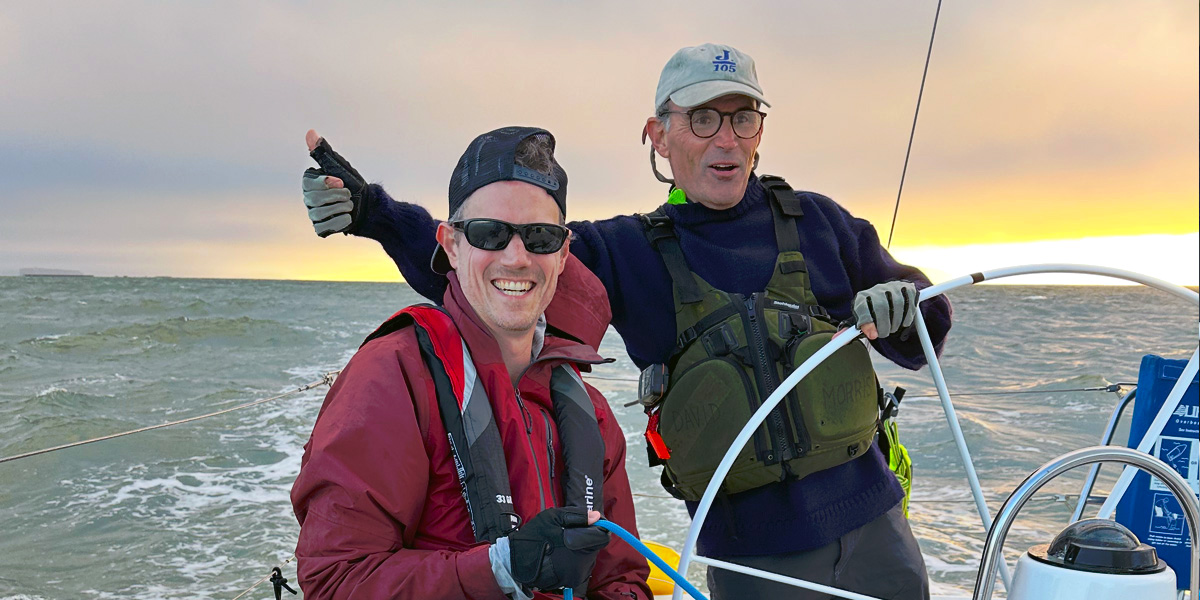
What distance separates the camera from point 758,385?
70.2 inches

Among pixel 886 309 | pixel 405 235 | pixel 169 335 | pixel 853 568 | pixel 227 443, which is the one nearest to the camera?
pixel 886 309

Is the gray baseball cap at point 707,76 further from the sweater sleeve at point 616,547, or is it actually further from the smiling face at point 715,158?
the sweater sleeve at point 616,547

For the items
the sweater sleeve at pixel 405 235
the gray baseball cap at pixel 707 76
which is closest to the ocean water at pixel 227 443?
the gray baseball cap at pixel 707 76

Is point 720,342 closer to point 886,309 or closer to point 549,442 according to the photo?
point 886,309

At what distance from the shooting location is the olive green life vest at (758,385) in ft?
5.83

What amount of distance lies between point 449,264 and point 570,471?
40cm

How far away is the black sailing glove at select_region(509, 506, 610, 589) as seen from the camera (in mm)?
1082

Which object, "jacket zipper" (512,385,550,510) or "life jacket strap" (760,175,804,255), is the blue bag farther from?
"jacket zipper" (512,385,550,510)

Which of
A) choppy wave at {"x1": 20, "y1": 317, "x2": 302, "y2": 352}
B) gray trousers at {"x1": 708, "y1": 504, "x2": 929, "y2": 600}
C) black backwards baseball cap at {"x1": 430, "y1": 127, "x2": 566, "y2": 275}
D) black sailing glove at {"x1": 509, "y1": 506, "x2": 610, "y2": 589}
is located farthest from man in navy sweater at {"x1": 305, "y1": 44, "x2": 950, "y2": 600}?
choppy wave at {"x1": 20, "y1": 317, "x2": 302, "y2": 352}

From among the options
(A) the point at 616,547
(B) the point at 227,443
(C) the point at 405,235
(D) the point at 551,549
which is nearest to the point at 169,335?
(B) the point at 227,443

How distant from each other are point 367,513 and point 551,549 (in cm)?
24

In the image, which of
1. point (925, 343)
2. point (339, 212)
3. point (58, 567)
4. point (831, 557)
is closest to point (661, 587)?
point (831, 557)

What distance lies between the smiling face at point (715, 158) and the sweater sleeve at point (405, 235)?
0.57 metres

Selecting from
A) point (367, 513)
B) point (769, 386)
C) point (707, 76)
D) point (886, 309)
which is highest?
point (707, 76)
